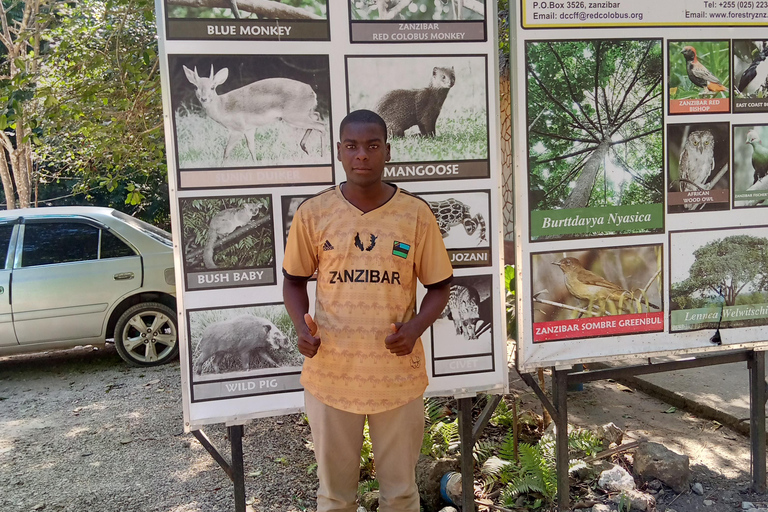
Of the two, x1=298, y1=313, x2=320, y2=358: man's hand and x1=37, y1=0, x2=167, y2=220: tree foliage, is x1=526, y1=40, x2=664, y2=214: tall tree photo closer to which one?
x1=298, y1=313, x2=320, y2=358: man's hand

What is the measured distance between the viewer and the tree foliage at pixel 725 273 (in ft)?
10.5

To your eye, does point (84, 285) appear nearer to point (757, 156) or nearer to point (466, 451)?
point (466, 451)

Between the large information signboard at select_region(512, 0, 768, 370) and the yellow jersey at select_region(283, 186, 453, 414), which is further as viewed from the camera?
the large information signboard at select_region(512, 0, 768, 370)

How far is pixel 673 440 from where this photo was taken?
13.7ft

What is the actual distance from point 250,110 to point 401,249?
102cm

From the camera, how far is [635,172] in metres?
3.09

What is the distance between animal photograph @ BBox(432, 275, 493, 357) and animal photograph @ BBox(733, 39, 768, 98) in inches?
67.4

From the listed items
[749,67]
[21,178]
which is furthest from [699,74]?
[21,178]

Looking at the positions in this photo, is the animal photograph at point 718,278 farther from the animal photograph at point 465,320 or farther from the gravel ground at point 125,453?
the gravel ground at point 125,453

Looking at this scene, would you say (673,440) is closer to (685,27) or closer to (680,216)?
(680,216)

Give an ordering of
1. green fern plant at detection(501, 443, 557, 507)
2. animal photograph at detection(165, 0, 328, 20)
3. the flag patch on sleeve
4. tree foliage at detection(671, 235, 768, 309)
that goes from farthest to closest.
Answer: green fern plant at detection(501, 443, 557, 507) < tree foliage at detection(671, 235, 768, 309) < animal photograph at detection(165, 0, 328, 20) < the flag patch on sleeve

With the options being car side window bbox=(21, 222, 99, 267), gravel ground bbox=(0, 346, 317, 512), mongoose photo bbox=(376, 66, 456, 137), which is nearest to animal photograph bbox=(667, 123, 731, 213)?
mongoose photo bbox=(376, 66, 456, 137)

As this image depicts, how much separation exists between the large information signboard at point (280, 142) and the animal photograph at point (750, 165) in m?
1.36

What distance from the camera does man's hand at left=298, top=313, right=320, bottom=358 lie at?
7.16 ft
